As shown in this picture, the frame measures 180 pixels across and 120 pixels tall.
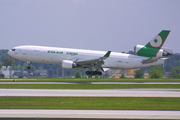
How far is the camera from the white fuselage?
2112 inches

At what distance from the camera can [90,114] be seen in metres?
17.5

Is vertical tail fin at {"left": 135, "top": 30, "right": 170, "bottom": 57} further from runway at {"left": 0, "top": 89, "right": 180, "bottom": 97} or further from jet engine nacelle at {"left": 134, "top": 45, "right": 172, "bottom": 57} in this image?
runway at {"left": 0, "top": 89, "right": 180, "bottom": 97}

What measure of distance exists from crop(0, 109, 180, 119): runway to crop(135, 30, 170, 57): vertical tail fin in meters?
38.1

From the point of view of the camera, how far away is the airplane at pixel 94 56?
53562 mm

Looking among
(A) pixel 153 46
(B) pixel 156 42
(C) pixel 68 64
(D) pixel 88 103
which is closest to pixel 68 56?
(C) pixel 68 64

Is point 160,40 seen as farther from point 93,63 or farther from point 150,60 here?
point 93,63

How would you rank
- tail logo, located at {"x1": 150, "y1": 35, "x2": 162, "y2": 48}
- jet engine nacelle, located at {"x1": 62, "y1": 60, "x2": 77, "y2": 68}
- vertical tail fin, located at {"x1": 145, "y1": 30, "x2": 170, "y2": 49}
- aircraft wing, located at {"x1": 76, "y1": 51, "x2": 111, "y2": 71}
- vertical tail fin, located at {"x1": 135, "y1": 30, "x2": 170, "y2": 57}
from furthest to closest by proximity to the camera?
1. tail logo, located at {"x1": 150, "y1": 35, "x2": 162, "y2": 48}
2. vertical tail fin, located at {"x1": 145, "y1": 30, "x2": 170, "y2": 49}
3. vertical tail fin, located at {"x1": 135, "y1": 30, "x2": 170, "y2": 57}
4. aircraft wing, located at {"x1": 76, "y1": 51, "x2": 111, "y2": 71}
5. jet engine nacelle, located at {"x1": 62, "y1": 60, "x2": 77, "y2": 68}

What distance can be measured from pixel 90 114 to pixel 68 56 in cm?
3667

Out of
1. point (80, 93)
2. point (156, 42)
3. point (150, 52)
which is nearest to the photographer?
point (80, 93)

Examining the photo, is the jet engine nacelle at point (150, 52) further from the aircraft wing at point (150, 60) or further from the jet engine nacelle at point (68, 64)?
the jet engine nacelle at point (68, 64)

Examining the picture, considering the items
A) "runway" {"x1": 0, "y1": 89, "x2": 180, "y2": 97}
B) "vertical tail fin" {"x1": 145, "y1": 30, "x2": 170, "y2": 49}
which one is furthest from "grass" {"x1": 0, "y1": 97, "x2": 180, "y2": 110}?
"vertical tail fin" {"x1": 145, "y1": 30, "x2": 170, "y2": 49}

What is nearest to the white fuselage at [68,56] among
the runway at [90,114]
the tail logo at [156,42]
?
the tail logo at [156,42]

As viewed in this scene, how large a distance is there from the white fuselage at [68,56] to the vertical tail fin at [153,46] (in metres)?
1.17

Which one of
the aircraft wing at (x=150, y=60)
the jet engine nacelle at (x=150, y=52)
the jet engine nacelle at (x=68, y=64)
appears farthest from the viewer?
the jet engine nacelle at (x=150, y=52)
